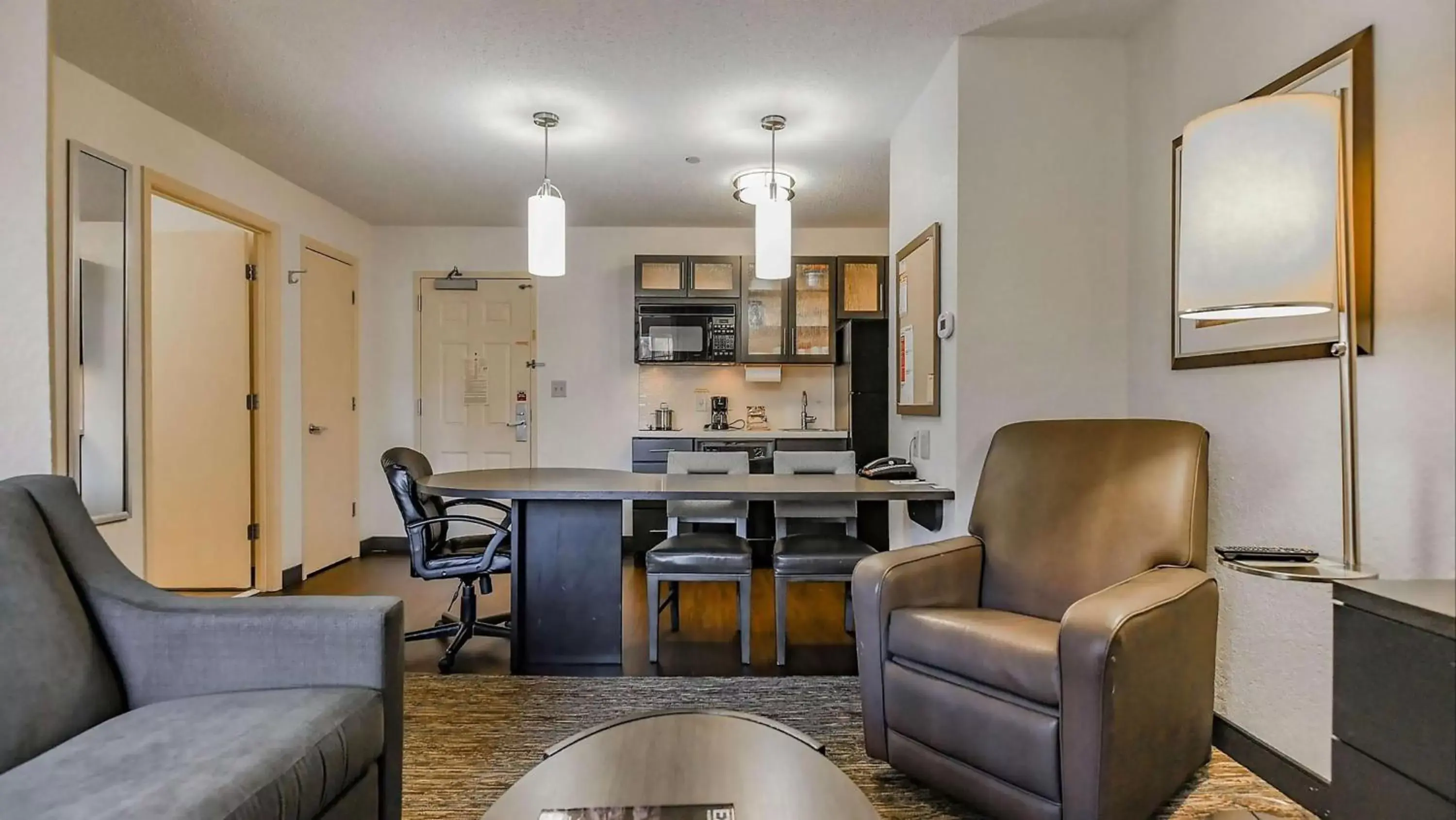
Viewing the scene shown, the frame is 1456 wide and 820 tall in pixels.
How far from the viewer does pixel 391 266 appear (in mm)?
5355

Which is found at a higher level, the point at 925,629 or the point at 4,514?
the point at 4,514

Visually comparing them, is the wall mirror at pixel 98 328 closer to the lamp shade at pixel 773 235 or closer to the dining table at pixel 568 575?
the dining table at pixel 568 575

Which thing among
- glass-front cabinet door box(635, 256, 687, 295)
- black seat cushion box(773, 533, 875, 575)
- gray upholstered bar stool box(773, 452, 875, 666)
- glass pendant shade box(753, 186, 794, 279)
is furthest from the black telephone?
glass-front cabinet door box(635, 256, 687, 295)

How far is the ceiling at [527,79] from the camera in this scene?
243 cm

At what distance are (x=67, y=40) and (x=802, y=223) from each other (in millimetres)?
4107

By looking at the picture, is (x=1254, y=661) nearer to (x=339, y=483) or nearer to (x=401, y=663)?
(x=401, y=663)

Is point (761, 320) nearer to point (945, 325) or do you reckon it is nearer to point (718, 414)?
point (718, 414)

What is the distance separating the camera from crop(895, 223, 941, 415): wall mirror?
288 centimetres

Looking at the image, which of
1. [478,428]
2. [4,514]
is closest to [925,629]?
[4,514]

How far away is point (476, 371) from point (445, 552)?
2650mm

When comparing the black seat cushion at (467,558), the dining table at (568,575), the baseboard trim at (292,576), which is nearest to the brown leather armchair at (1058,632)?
the dining table at (568,575)

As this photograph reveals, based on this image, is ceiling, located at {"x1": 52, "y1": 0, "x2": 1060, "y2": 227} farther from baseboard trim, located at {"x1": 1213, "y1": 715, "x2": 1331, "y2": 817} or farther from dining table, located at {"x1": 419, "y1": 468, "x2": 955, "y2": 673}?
baseboard trim, located at {"x1": 1213, "y1": 715, "x2": 1331, "y2": 817}

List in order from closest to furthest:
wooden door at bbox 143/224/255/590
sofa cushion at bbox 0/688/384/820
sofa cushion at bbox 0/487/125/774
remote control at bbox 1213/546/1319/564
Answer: sofa cushion at bbox 0/688/384/820 < sofa cushion at bbox 0/487/125/774 < remote control at bbox 1213/546/1319/564 < wooden door at bbox 143/224/255/590

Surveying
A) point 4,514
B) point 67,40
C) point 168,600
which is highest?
point 67,40
